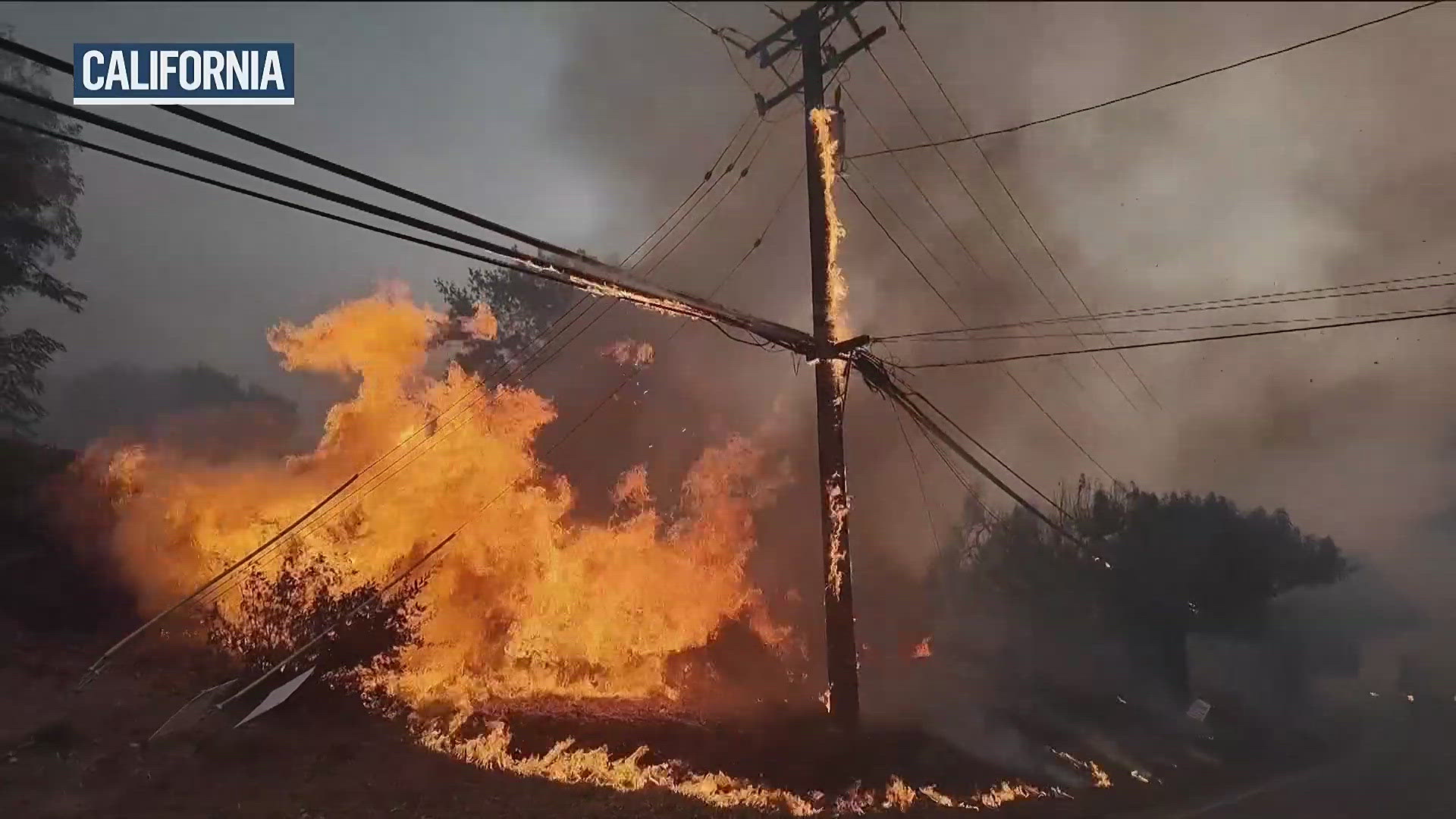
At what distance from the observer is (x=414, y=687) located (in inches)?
655

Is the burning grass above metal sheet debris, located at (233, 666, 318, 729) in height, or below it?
below

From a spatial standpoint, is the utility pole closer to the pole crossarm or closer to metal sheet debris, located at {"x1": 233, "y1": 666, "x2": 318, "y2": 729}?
the pole crossarm

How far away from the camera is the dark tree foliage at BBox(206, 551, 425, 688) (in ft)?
52.9

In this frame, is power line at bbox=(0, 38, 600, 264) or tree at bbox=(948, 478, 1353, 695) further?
tree at bbox=(948, 478, 1353, 695)

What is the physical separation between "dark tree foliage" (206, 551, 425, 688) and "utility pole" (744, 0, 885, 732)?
10.3 meters

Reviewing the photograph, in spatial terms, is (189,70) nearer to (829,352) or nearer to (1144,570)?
(829,352)

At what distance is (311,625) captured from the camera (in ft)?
53.5

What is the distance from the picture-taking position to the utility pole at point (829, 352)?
45.3 ft

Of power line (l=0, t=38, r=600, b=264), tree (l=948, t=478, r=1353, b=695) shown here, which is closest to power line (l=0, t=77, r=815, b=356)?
power line (l=0, t=38, r=600, b=264)

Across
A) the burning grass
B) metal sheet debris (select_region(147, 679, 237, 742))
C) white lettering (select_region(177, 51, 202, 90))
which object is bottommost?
the burning grass

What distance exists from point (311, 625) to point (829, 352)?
12.8 meters

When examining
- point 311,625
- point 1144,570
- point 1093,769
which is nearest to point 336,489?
point 311,625

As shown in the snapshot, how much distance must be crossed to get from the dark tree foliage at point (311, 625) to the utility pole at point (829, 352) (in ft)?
33.9

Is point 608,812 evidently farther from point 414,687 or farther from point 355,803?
point 414,687
